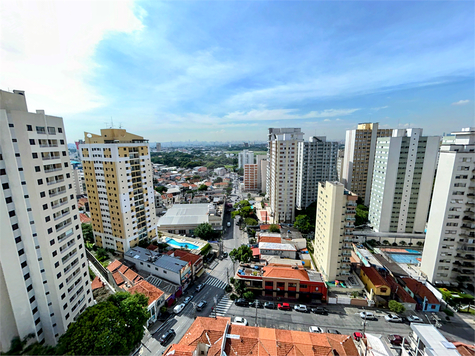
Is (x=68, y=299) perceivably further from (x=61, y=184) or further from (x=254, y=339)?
(x=254, y=339)

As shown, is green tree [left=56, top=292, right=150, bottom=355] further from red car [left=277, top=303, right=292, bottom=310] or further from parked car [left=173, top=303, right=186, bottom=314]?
red car [left=277, top=303, right=292, bottom=310]

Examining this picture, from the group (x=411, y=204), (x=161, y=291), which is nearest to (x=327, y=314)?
(x=161, y=291)

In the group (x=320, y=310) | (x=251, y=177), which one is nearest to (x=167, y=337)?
(x=320, y=310)

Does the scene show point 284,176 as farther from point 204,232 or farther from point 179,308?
point 179,308

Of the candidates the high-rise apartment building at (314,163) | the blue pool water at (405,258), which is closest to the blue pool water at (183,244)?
the high-rise apartment building at (314,163)

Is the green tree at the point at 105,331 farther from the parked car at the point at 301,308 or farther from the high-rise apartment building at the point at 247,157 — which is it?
the high-rise apartment building at the point at 247,157

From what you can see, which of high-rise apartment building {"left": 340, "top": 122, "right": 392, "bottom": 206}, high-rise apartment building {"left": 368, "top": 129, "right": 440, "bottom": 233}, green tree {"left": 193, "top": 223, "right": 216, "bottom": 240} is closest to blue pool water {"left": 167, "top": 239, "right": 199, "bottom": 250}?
green tree {"left": 193, "top": 223, "right": 216, "bottom": 240}

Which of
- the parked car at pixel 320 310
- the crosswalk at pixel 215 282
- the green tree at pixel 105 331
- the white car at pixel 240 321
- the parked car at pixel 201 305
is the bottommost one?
the parked car at pixel 320 310
